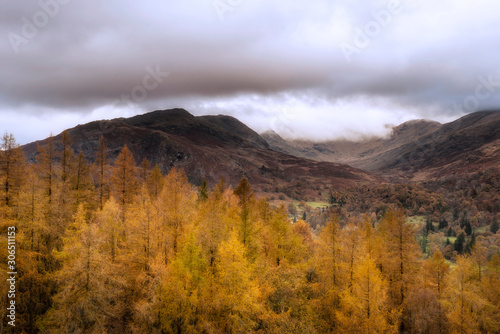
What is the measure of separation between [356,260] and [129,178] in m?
30.0

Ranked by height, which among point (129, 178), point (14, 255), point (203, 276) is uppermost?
point (129, 178)

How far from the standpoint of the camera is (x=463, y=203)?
17262 centimetres

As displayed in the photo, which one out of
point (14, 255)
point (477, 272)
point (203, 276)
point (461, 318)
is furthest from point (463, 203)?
point (14, 255)

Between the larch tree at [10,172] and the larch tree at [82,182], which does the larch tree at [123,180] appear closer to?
the larch tree at [82,182]

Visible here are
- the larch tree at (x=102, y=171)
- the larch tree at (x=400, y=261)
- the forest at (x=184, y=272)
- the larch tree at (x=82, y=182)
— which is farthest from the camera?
the larch tree at (x=102, y=171)

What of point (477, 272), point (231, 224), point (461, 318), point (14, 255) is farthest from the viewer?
point (477, 272)

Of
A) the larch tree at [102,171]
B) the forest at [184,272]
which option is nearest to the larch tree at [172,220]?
the forest at [184,272]

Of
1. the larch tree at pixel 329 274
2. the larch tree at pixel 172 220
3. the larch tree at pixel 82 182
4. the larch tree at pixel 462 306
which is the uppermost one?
the larch tree at pixel 82 182

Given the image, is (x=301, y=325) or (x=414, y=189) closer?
(x=301, y=325)

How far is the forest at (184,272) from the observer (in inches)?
928

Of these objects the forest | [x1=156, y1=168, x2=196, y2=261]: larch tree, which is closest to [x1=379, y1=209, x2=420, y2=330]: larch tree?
the forest

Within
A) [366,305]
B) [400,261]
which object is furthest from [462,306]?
[366,305]

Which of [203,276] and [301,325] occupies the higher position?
[203,276]

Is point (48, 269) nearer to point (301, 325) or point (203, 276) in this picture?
point (203, 276)
